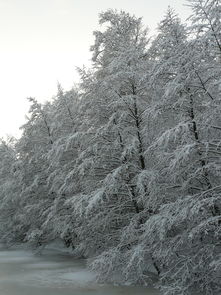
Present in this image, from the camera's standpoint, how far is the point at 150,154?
52.9 feet

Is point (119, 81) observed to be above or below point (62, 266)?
above

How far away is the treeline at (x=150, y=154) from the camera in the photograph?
500 inches

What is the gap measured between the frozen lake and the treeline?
785mm

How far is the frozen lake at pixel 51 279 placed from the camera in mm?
16359

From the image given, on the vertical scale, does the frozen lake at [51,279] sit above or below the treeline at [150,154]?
below

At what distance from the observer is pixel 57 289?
1702 centimetres

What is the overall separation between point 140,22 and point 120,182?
7.56 meters

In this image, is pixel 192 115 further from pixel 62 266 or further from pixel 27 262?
pixel 27 262

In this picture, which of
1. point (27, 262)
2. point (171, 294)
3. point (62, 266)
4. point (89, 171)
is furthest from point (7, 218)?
point (171, 294)

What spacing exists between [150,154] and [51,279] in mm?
8381

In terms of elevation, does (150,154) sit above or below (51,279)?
above

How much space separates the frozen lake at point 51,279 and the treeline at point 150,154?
2.57ft

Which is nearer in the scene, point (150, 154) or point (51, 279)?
point (150, 154)

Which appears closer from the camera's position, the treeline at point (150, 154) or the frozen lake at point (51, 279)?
the treeline at point (150, 154)
